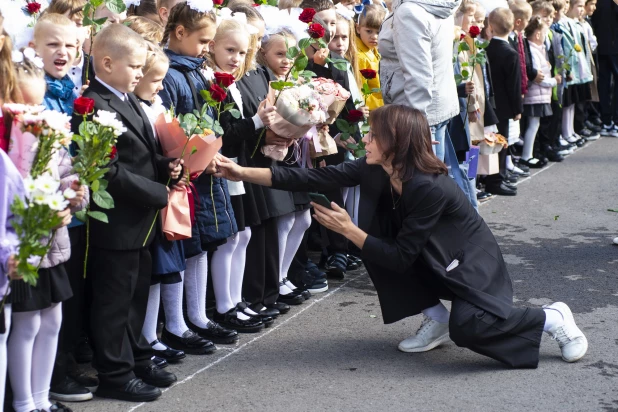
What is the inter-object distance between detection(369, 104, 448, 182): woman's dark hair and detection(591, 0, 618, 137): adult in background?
31.5 ft

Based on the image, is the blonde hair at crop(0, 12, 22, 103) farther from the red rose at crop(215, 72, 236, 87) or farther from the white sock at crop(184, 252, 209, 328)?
the white sock at crop(184, 252, 209, 328)

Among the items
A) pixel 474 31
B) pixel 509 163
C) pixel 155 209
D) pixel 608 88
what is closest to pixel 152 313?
pixel 155 209

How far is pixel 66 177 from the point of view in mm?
4504

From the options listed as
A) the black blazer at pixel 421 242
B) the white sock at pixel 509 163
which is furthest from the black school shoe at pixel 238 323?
the white sock at pixel 509 163

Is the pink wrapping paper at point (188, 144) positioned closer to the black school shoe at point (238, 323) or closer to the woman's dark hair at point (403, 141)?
the woman's dark hair at point (403, 141)

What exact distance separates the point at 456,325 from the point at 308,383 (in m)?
0.83

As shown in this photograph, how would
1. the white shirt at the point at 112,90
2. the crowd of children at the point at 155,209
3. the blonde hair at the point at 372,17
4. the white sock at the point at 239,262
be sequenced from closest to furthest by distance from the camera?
the crowd of children at the point at 155,209 → the white shirt at the point at 112,90 → the white sock at the point at 239,262 → the blonde hair at the point at 372,17

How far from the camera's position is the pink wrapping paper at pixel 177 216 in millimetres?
5129

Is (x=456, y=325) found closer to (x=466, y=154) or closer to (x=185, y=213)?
(x=185, y=213)

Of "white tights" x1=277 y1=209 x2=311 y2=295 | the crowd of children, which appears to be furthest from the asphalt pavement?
"white tights" x1=277 y1=209 x2=311 y2=295

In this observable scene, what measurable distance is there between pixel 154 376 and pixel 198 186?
111 cm

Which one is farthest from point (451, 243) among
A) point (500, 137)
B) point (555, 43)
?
point (555, 43)

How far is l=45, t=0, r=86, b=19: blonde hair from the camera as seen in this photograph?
567 cm

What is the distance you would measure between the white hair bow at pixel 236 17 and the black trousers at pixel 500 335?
2.05m
